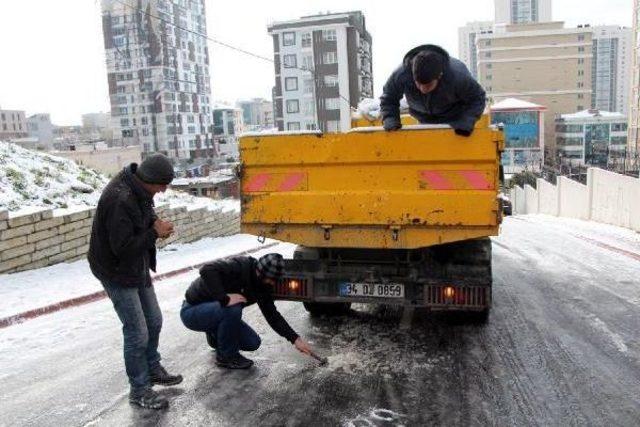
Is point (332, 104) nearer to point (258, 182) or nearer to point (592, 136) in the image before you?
point (592, 136)

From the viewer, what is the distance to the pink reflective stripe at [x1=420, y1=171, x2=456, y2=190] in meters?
4.71

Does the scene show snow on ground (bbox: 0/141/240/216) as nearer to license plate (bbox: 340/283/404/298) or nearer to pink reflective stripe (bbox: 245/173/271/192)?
pink reflective stripe (bbox: 245/173/271/192)

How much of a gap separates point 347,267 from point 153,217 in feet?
6.10

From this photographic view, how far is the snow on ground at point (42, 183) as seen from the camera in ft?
30.5

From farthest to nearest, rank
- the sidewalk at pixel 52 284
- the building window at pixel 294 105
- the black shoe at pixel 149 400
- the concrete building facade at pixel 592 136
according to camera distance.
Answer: the concrete building facade at pixel 592 136 < the building window at pixel 294 105 < the sidewalk at pixel 52 284 < the black shoe at pixel 149 400

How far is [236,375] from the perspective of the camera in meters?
4.67

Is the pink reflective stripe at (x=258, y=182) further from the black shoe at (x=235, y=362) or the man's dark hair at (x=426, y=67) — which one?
the man's dark hair at (x=426, y=67)

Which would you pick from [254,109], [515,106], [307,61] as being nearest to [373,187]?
[307,61]

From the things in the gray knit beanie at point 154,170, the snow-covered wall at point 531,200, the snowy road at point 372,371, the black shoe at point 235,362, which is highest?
the gray knit beanie at point 154,170

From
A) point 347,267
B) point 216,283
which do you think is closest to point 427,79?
point 347,267

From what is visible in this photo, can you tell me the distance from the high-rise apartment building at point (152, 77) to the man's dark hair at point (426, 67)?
8830 cm

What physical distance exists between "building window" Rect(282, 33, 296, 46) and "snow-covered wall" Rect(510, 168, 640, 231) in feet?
121

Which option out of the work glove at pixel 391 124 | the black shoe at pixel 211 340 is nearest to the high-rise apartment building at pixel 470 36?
the work glove at pixel 391 124

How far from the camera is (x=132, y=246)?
382 cm
